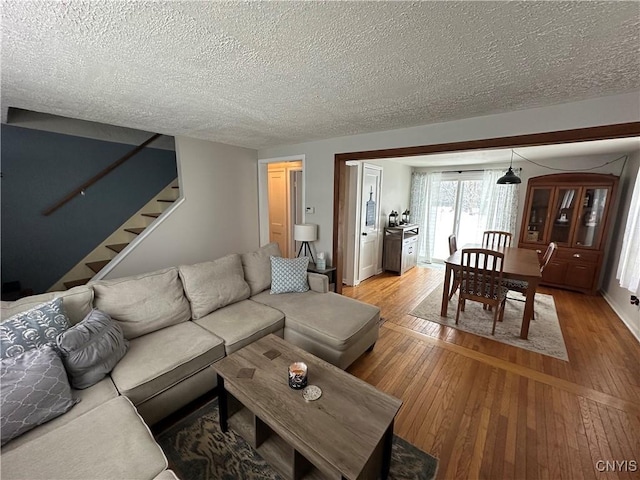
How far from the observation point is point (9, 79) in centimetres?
164

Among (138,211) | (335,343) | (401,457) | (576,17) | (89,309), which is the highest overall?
(576,17)

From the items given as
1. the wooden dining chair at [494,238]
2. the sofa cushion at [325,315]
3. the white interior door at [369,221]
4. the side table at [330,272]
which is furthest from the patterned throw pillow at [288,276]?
the wooden dining chair at [494,238]

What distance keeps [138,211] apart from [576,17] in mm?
4497

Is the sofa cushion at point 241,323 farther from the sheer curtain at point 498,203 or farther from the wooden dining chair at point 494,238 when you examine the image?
the sheer curtain at point 498,203

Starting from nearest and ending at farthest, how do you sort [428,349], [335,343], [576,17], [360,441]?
[576,17]
[360,441]
[335,343]
[428,349]

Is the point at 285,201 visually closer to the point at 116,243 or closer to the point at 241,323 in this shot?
the point at 116,243

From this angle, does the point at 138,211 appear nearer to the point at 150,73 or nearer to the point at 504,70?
the point at 150,73

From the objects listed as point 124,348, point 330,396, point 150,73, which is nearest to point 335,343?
point 330,396

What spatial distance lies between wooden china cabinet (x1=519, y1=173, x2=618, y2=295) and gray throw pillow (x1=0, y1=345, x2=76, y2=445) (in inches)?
233

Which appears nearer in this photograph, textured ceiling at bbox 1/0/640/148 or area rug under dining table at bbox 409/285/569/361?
textured ceiling at bbox 1/0/640/148

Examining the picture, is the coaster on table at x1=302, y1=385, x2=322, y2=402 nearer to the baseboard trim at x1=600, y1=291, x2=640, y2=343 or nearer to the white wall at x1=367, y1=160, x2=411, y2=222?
the baseboard trim at x1=600, y1=291, x2=640, y2=343

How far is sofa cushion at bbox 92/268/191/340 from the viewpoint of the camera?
72.8 inches

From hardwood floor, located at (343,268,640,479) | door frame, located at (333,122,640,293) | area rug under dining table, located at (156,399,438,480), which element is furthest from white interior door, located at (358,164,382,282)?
area rug under dining table, located at (156,399,438,480)

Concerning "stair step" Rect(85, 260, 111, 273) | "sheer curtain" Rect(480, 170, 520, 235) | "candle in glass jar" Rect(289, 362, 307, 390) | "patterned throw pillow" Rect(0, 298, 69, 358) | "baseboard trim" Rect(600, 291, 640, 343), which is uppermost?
"sheer curtain" Rect(480, 170, 520, 235)
